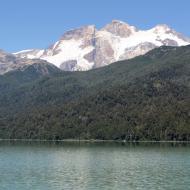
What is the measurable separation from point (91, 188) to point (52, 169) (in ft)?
154

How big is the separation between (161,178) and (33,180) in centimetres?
3464

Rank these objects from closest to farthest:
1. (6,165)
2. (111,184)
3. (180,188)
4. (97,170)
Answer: (180,188) → (111,184) → (97,170) → (6,165)

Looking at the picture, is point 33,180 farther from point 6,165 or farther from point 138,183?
point 6,165

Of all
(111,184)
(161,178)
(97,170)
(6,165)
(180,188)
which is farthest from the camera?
(6,165)

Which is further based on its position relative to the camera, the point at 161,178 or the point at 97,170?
the point at 97,170

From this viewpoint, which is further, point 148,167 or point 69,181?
point 148,167

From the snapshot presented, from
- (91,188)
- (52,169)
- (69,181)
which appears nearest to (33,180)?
(69,181)

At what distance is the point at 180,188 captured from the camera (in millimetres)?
132375

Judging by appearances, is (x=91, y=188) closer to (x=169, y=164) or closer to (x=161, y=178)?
(x=161, y=178)

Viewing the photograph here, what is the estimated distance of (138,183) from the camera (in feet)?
467

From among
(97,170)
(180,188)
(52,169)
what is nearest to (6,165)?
(52,169)

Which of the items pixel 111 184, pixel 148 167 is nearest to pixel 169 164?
pixel 148 167

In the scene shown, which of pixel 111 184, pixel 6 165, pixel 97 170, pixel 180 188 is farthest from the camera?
pixel 6 165

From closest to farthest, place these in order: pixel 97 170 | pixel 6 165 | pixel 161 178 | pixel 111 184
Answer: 1. pixel 111 184
2. pixel 161 178
3. pixel 97 170
4. pixel 6 165
